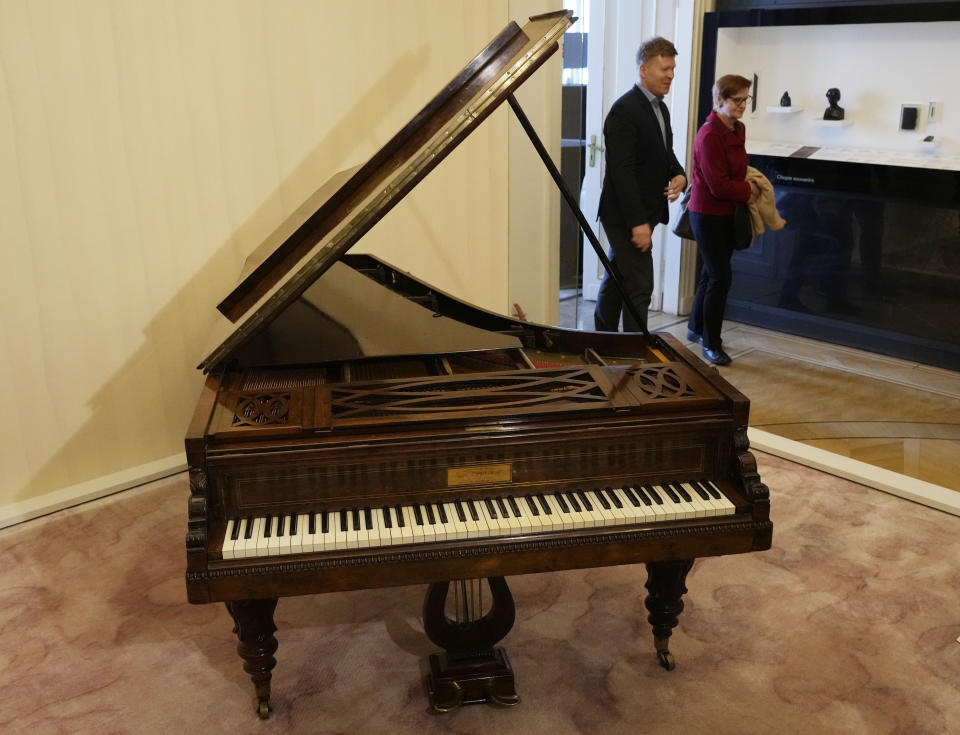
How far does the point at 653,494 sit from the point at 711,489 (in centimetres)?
14

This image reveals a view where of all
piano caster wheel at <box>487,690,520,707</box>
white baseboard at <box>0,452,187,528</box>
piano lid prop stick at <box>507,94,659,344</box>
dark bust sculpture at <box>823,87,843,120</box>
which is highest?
dark bust sculpture at <box>823,87,843,120</box>

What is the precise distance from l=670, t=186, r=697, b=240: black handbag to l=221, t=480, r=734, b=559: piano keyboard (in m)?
2.18

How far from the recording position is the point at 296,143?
3.77 m

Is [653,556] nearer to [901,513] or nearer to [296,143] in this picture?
[901,513]

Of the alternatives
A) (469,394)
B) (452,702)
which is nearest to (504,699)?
(452,702)

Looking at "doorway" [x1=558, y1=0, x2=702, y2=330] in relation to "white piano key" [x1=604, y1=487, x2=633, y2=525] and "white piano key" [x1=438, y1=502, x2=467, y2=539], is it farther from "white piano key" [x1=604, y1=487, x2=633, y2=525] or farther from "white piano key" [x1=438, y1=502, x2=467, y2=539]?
"white piano key" [x1=438, y1=502, x2=467, y2=539]

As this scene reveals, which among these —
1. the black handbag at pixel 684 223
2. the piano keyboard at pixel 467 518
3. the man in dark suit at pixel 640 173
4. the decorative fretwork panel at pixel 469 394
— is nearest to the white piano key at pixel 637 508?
the piano keyboard at pixel 467 518

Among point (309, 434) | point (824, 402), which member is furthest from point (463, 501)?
point (824, 402)

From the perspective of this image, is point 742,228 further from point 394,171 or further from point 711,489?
point 394,171

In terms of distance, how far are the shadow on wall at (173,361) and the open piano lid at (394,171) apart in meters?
1.47

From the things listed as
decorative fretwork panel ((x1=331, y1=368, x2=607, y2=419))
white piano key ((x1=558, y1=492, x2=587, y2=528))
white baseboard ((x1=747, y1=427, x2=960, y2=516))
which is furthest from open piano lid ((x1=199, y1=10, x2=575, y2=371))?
white baseboard ((x1=747, y1=427, x2=960, y2=516))

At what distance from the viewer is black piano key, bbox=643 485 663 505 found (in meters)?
2.03

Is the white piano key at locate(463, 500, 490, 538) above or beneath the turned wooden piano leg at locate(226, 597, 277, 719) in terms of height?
above

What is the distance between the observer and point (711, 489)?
6.77 ft
